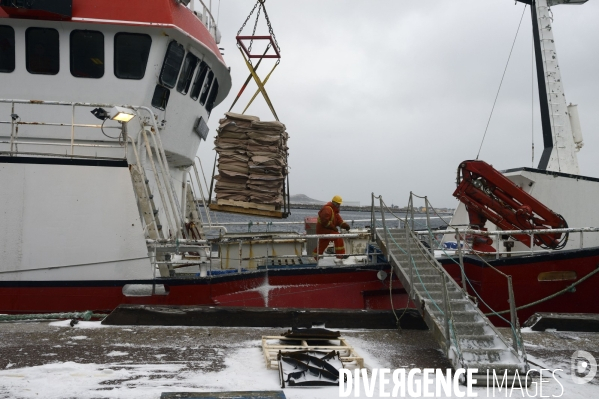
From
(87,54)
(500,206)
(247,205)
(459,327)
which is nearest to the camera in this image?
(459,327)

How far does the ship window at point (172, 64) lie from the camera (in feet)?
30.5

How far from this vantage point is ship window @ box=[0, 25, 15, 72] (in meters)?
8.89

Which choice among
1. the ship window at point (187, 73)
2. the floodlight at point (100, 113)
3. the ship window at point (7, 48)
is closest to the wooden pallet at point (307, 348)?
the floodlight at point (100, 113)

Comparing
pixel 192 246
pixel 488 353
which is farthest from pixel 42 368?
pixel 488 353

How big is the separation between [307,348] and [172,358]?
1.35 metres

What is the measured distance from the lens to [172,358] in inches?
213

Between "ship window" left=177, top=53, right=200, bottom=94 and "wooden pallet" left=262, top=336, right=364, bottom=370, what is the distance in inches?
218

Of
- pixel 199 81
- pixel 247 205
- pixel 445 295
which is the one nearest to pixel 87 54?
pixel 199 81

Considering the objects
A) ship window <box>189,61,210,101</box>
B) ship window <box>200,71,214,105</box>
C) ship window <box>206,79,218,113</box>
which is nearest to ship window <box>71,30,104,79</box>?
ship window <box>189,61,210,101</box>

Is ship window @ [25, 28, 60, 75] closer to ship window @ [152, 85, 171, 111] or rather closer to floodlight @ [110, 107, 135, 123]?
ship window @ [152, 85, 171, 111]

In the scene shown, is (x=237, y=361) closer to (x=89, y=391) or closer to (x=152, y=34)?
(x=89, y=391)

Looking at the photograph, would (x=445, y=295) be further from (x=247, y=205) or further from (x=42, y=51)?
(x=42, y=51)

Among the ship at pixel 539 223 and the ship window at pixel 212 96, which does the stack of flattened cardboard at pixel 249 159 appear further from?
the ship at pixel 539 223

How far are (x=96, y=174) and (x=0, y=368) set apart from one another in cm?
355
